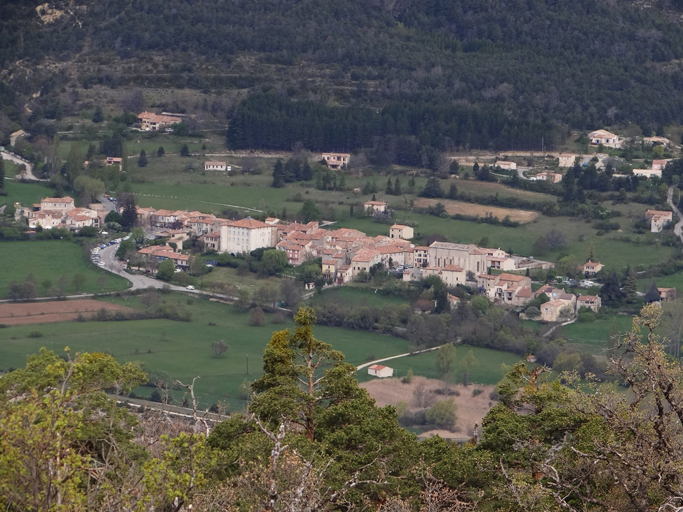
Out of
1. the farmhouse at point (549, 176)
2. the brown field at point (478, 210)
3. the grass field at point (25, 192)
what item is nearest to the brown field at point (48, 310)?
the grass field at point (25, 192)

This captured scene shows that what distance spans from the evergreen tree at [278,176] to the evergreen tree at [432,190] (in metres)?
7.15

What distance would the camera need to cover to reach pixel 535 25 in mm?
85938

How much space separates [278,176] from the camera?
2355 inches

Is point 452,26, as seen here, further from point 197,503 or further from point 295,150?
point 197,503

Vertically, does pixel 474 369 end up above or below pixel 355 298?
below

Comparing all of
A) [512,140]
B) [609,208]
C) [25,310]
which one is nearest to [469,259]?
[609,208]

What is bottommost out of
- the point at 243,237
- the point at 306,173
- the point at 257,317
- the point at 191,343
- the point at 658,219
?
the point at 191,343

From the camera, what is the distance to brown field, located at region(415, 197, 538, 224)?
53.4 meters

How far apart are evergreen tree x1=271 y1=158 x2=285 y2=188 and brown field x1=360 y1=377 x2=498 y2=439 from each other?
1030 inches

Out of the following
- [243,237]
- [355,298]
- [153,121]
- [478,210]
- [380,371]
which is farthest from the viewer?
[153,121]

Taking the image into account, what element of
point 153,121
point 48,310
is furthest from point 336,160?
point 48,310

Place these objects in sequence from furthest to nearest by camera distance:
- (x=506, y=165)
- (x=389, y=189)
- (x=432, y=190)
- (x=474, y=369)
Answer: (x=506, y=165), (x=389, y=189), (x=432, y=190), (x=474, y=369)

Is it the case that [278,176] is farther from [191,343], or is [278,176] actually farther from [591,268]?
[191,343]

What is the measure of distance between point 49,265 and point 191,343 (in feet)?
38.1
